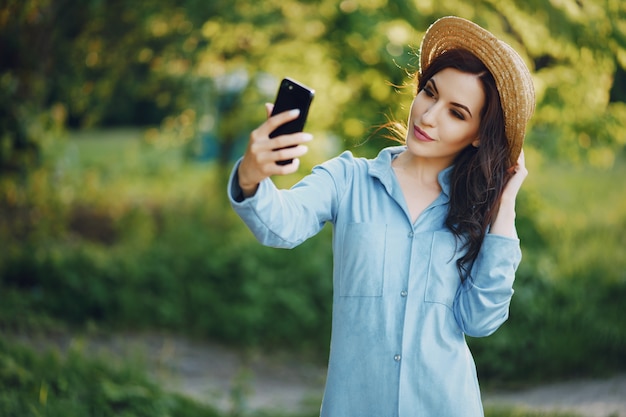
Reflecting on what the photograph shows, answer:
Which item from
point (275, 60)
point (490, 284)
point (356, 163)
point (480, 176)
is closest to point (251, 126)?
point (275, 60)

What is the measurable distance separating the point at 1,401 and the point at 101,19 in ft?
13.7

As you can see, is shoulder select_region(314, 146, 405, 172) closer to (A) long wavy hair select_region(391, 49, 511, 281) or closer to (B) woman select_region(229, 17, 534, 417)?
(B) woman select_region(229, 17, 534, 417)

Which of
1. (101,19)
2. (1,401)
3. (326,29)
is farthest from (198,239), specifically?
(1,401)

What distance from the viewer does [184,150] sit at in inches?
313

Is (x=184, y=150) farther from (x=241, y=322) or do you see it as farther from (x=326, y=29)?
(x=326, y=29)

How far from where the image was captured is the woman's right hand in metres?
1.73

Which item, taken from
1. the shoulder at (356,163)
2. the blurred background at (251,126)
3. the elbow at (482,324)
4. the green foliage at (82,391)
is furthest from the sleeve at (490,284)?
the blurred background at (251,126)

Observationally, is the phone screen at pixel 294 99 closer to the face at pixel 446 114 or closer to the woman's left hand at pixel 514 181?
the face at pixel 446 114

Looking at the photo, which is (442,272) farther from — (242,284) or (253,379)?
(242,284)

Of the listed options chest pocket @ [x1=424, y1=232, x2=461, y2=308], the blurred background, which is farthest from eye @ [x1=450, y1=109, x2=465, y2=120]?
the blurred background

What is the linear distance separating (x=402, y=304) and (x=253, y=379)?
4191 millimetres

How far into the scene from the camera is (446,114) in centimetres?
219

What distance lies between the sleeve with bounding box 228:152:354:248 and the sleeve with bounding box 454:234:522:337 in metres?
0.47

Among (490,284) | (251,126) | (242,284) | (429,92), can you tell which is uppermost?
(251,126)
